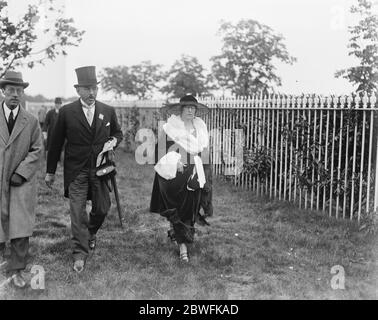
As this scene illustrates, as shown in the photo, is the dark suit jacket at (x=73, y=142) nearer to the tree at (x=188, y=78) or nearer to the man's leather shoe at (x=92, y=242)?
the man's leather shoe at (x=92, y=242)

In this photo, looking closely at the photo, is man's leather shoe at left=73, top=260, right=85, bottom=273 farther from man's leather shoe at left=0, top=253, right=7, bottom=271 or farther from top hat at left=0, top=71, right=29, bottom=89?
top hat at left=0, top=71, right=29, bottom=89

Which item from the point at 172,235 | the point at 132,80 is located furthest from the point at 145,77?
the point at 172,235

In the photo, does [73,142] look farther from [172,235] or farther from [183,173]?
[172,235]

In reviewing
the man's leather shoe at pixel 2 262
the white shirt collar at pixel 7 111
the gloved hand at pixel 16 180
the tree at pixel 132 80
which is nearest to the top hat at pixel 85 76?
the white shirt collar at pixel 7 111

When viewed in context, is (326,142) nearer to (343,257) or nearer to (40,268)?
(343,257)

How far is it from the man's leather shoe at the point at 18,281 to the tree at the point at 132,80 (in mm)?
31186

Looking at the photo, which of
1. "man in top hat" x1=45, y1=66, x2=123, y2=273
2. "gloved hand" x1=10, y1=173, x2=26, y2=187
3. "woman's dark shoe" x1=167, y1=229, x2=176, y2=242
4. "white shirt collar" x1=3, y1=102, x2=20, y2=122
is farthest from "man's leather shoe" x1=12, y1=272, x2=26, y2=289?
"woman's dark shoe" x1=167, y1=229, x2=176, y2=242

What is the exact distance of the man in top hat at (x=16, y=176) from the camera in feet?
16.5

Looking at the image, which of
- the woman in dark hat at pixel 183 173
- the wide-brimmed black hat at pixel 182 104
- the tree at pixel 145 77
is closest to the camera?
the woman in dark hat at pixel 183 173

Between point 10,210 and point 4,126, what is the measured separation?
0.81 m

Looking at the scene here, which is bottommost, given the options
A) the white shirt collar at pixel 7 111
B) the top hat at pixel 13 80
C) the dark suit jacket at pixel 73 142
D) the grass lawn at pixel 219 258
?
the grass lawn at pixel 219 258

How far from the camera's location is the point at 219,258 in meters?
5.97

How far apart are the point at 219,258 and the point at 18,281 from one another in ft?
7.21

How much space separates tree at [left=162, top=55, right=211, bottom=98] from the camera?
2706 cm
